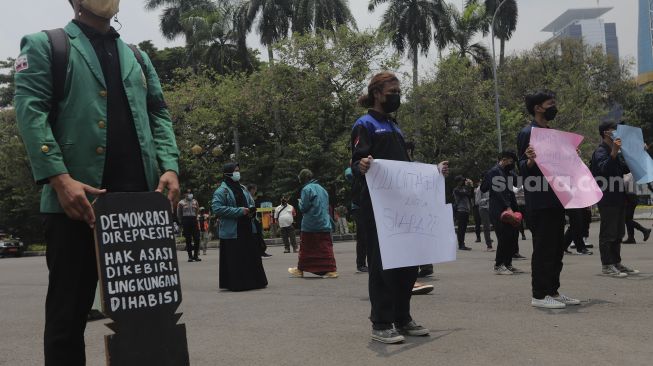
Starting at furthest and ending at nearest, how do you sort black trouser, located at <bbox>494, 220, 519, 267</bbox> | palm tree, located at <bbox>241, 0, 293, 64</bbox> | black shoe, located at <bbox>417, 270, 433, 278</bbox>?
palm tree, located at <bbox>241, 0, 293, 64</bbox> < black trouser, located at <bbox>494, 220, 519, 267</bbox> < black shoe, located at <bbox>417, 270, 433, 278</bbox>

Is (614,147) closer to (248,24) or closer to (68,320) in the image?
(68,320)

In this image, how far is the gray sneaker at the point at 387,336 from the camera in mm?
4754

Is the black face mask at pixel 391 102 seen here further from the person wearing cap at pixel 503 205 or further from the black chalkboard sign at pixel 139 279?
A: the person wearing cap at pixel 503 205

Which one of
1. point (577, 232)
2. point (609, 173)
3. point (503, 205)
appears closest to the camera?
point (609, 173)

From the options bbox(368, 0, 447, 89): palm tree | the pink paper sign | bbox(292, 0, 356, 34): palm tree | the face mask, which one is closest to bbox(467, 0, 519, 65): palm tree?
bbox(368, 0, 447, 89): palm tree

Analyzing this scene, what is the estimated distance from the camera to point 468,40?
150 feet

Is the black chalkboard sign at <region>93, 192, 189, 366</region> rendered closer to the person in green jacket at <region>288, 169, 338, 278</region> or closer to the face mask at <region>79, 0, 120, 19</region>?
the face mask at <region>79, 0, 120, 19</region>

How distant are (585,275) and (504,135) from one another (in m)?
28.9

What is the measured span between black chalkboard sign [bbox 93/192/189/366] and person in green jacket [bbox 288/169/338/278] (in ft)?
25.1

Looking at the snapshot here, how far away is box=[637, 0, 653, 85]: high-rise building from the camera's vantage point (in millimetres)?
116556

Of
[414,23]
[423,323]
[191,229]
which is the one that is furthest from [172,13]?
[423,323]

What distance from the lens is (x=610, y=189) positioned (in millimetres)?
8016

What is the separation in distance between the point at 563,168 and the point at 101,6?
4.81 meters

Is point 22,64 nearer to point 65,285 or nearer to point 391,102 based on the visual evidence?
point 65,285
